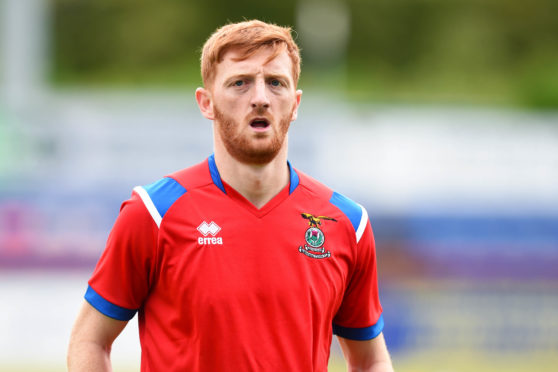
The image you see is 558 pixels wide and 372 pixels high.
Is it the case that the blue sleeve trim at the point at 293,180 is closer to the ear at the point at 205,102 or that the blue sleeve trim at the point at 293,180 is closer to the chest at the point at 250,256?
the chest at the point at 250,256

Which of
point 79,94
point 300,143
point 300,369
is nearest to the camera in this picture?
point 300,369

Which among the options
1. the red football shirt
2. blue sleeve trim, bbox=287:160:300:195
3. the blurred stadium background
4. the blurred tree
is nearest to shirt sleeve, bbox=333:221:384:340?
the red football shirt

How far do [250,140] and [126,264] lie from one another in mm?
587

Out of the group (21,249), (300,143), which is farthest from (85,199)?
(300,143)

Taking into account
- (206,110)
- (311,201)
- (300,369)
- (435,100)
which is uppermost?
(435,100)

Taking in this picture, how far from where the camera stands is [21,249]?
1033 cm

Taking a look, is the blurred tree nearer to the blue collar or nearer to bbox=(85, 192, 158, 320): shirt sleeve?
the blue collar

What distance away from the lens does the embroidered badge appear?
328 centimetres

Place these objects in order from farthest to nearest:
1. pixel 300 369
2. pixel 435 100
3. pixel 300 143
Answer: pixel 435 100
pixel 300 143
pixel 300 369

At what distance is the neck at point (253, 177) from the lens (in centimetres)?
330

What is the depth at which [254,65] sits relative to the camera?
10.5 feet

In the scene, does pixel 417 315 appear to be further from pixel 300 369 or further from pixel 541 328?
pixel 300 369

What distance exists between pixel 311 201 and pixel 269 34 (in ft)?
2.04

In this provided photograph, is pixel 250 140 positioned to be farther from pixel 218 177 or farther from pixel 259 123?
pixel 218 177
